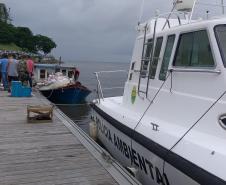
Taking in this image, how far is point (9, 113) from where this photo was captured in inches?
442

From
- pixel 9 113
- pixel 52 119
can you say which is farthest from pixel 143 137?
pixel 9 113

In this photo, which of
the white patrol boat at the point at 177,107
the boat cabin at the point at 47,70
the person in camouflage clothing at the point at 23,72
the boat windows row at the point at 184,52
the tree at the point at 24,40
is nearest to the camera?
the white patrol boat at the point at 177,107

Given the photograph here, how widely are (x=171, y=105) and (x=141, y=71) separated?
1.48 metres

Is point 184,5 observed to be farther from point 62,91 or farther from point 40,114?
point 62,91

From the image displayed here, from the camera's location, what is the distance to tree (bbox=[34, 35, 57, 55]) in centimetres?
11319

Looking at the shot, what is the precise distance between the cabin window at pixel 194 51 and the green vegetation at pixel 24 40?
98.6 m

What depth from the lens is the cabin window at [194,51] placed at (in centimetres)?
555

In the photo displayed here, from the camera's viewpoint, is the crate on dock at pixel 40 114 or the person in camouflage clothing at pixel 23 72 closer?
the crate on dock at pixel 40 114

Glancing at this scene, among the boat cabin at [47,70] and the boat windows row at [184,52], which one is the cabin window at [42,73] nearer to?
the boat cabin at [47,70]

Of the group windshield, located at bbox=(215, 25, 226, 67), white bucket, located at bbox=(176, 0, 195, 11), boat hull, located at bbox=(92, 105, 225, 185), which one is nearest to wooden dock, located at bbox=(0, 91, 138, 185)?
boat hull, located at bbox=(92, 105, 225, 185)

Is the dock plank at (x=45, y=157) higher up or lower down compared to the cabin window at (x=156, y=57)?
lower down

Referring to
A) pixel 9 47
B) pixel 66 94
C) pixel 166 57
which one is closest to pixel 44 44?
pixel 9 47

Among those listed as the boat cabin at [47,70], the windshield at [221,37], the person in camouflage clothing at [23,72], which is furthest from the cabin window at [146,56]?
the boat cabin at [47,70]

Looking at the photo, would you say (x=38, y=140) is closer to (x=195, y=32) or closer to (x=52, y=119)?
(x=52, y=119)
